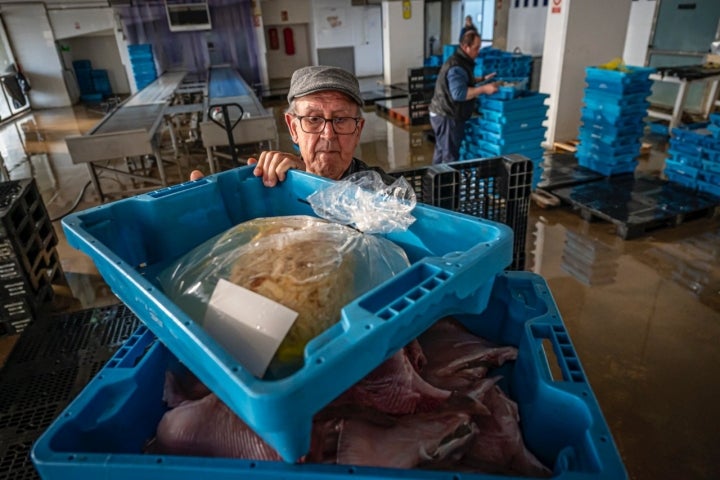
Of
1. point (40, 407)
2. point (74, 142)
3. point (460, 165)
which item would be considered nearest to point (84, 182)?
point (74, 142)

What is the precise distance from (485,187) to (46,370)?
2.31 metres

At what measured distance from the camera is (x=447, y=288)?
707 millimetres

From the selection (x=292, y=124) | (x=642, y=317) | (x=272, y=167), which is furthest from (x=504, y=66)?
(x=272, y=167)

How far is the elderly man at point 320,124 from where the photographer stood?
131cm

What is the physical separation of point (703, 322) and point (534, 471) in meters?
2.57

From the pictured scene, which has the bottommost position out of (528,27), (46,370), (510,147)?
(46,370)

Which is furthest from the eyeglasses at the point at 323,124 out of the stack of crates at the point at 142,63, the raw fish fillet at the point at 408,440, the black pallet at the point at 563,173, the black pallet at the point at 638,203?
the stack of crates at the point at 142,63

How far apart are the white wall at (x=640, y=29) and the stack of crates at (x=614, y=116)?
3.76m

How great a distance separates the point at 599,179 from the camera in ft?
15.0

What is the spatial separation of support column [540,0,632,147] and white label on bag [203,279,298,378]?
576 centimetres

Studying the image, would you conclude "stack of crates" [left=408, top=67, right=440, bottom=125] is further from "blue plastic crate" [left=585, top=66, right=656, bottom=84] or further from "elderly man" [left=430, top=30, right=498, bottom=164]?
"blue plastic crate" [left=585, top=66, right=656, bottom=84]

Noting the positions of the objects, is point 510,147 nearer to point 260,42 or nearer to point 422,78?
→ point 422,78

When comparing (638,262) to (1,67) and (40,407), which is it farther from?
(1,67)

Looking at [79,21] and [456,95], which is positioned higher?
[79,21]
